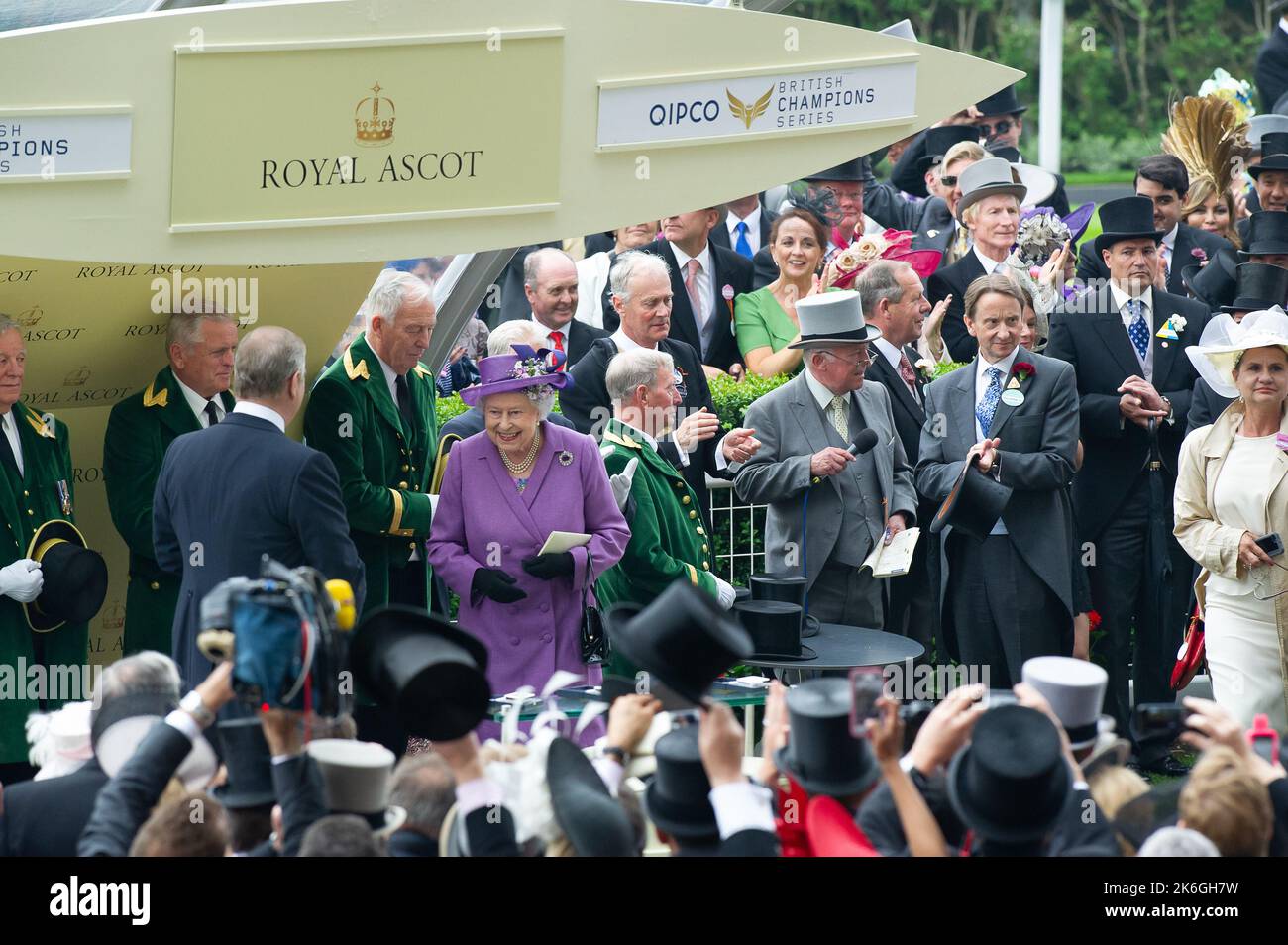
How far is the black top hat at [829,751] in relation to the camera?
3887 millimetres

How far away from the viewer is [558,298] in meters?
8.13

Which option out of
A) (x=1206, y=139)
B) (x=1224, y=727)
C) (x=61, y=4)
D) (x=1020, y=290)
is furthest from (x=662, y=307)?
(x=1206, y=139)

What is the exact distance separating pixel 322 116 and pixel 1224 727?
3.38 m

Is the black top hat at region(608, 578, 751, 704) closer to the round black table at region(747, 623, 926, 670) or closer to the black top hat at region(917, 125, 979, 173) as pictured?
the round black table at region(747, 623, 926, 670)

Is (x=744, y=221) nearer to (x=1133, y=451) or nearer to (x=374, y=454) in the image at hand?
(x=1133, y=451)

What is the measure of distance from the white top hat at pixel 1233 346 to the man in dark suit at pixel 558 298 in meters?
2.55

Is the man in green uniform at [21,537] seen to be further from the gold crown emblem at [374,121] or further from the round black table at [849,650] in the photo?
the round black table at [849,650]

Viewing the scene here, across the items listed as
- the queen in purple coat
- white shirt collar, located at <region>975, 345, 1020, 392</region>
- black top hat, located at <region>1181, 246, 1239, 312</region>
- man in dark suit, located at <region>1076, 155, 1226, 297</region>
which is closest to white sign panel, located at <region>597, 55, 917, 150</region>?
the queen in purple coat

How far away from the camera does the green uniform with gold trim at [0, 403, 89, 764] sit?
20.3ft

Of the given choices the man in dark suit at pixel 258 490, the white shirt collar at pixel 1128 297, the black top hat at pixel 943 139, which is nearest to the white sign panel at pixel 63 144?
the man in dark suit at pixel 258 490

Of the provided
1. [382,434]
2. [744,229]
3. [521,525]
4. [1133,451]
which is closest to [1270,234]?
[1133,451]

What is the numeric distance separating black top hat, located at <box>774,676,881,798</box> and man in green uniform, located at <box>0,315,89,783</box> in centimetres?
324

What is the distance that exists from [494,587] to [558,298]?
2.19 m
